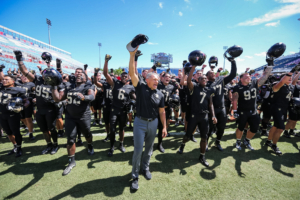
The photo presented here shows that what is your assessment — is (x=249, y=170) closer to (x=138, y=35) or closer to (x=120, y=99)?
(x=120, y=99)

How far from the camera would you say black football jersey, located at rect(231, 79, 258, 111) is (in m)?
4.33

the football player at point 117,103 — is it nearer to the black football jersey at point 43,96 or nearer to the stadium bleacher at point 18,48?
the black football jersey at point 43,96

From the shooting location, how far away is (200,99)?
148 inches

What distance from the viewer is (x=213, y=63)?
499 centimetres

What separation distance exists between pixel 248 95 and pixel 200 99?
6.15 feet

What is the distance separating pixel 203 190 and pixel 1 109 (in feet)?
19.5

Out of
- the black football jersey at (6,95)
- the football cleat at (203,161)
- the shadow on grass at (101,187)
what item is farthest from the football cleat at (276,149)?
the black football jersey at (6,95)

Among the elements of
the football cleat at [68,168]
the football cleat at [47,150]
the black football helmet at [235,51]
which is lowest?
the football cleat at [68,168]

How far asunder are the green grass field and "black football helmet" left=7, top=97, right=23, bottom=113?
4.99 feet

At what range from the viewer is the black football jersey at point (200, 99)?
148 inches

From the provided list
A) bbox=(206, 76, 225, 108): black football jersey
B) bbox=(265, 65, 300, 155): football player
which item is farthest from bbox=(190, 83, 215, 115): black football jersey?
bbox=(265, 65, 300, 155): football player

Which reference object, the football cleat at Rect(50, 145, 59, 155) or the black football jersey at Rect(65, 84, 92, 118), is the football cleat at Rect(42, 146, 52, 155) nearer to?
the football cleat at Rect(50, 145, 59, 155)

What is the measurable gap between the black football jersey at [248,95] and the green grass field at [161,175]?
1618mm

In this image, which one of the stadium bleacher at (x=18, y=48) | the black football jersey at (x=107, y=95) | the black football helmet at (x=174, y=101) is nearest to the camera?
the black football helmet at (x=174, y=101)
